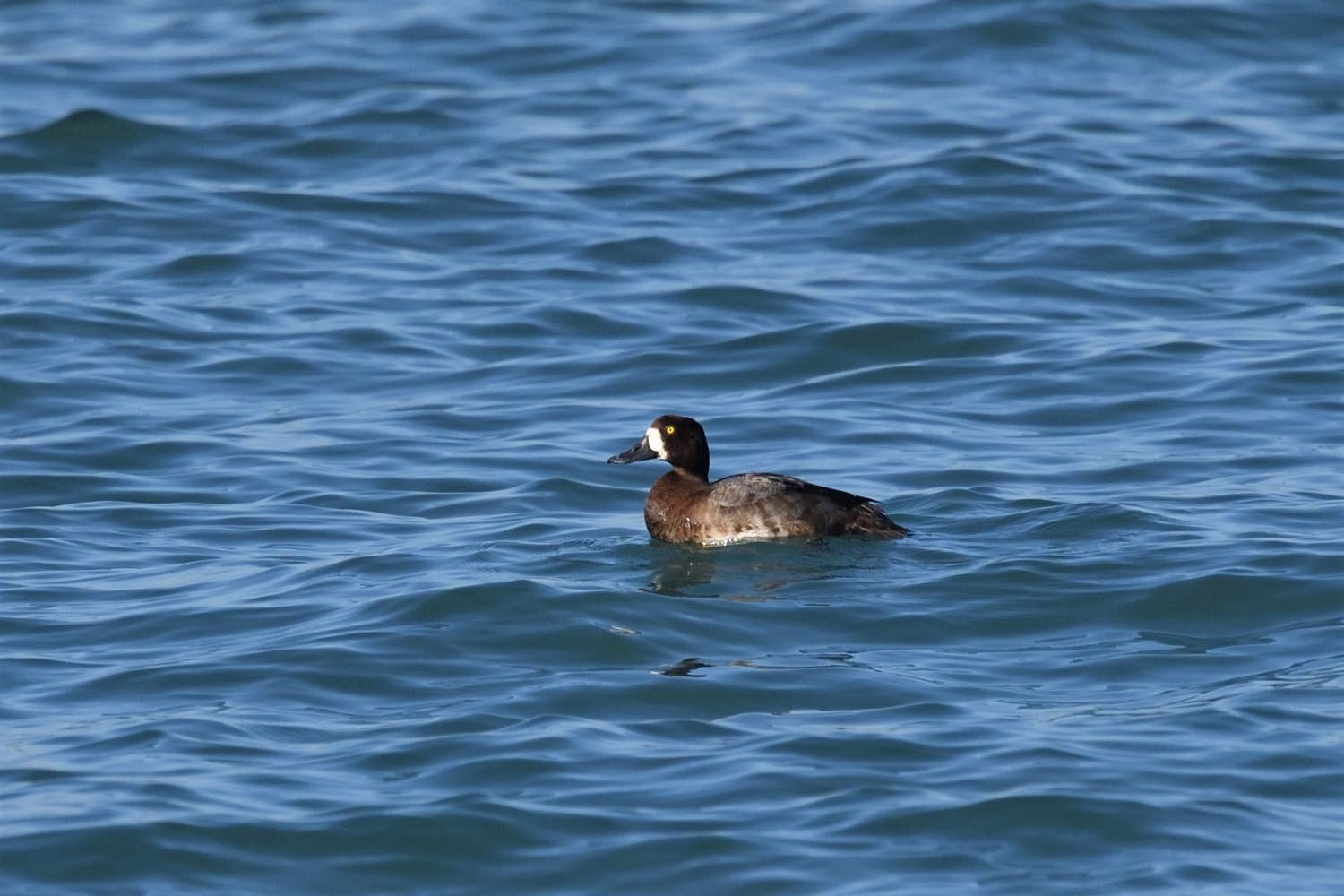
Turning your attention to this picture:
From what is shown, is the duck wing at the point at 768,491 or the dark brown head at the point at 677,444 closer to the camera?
the duck wing at the point at 768,491

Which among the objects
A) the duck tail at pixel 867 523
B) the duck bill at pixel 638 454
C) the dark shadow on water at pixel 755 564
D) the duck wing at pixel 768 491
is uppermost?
A: the duck bill at pixel 638 454

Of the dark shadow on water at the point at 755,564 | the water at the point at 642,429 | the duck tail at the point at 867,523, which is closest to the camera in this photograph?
the water at the point at 642,429

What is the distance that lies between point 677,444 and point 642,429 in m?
1.77

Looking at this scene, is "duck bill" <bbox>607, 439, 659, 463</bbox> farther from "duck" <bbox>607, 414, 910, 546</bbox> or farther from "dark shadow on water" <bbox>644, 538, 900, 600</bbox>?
"dark shadow on water" <bbox>644, 538, 900, 600</bbox>

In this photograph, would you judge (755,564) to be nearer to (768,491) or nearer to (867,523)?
(768,491)

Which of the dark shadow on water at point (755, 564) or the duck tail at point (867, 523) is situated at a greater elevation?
the duck tail at point (867, 523)

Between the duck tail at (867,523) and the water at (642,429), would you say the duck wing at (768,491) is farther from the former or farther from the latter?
the water at (642,429)

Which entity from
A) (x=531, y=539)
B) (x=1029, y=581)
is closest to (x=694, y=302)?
(x=531, y=539)

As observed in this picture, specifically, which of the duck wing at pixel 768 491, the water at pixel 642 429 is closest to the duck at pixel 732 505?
the duck wing at pixel 768 491

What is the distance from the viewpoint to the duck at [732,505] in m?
10.6

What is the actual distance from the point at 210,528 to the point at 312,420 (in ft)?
7.22

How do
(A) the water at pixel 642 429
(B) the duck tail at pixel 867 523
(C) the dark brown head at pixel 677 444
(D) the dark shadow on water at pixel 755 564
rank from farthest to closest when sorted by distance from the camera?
(C) the dark brown head at pixel 677 444
(B) the duck tail at pixel 867 523
(D) the dark shadow on water at pixel 755 564
(A) the water at pixel 642 429

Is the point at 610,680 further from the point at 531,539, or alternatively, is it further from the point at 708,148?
the point at 708,148

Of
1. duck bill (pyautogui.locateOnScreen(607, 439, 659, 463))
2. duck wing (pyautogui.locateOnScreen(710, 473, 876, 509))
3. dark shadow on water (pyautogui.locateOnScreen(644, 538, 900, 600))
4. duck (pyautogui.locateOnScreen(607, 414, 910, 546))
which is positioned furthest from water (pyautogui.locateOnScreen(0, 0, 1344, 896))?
duck bill (pyautogui.locateOnScreen(607, 439, 659, 463))
